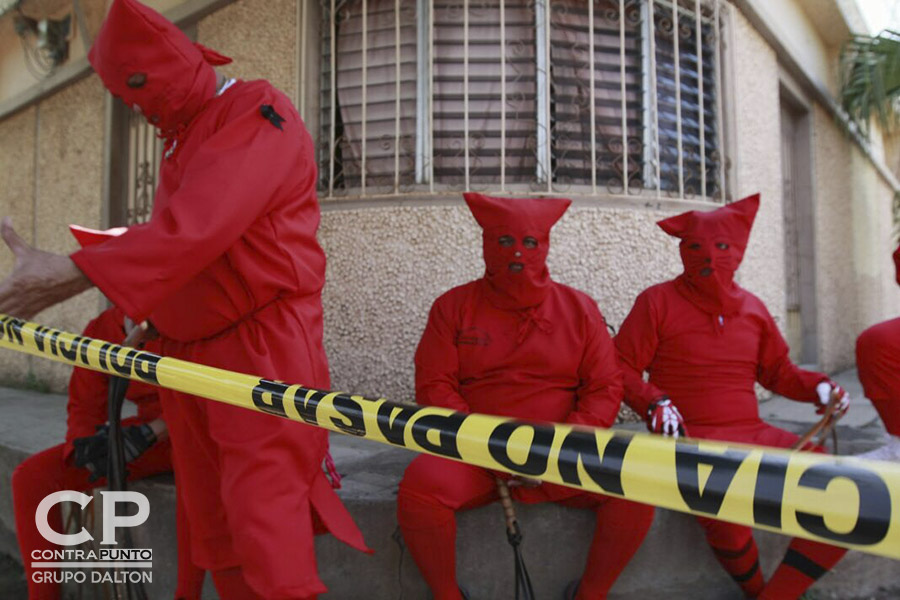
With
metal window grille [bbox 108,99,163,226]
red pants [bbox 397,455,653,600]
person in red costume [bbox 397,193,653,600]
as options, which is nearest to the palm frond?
person in red costume [bbox 397,193,653,600]

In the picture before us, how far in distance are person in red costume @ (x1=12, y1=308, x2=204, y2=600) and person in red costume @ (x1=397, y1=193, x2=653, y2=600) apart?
3.29 feet

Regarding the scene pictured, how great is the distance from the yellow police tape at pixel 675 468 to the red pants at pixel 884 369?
7.32 feet

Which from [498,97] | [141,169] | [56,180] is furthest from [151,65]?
[56,180]

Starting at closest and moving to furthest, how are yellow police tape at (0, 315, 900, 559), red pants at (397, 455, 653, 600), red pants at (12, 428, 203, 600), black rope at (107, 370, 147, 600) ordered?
yellow police tape at (0, 315, 900, 559) → black rope at (107, 370, 147, 600) → red pants at (397, 455, 653, 600) → red pants at (12, 428, 203, 600)

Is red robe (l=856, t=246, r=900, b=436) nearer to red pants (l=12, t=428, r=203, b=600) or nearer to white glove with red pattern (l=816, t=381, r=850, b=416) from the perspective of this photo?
white glove with red pattern (l=816, t=381, r=850, b=416)

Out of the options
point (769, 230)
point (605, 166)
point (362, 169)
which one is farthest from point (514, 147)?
point (769, 230)

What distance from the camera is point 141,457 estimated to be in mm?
2420

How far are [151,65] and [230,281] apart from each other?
58 cm

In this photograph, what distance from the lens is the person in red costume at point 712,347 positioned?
2.60 metres

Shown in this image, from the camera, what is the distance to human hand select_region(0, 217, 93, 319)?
1.37 m

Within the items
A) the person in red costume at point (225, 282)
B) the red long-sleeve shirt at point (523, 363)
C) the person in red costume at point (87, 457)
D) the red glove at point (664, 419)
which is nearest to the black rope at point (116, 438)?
the person in red costume at point (87, 457)

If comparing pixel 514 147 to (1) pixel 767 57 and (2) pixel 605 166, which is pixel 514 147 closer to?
(2) pixel 605 166

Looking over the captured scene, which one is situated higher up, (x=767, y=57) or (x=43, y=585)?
(x=767, y=57)

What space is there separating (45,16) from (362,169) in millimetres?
4765
